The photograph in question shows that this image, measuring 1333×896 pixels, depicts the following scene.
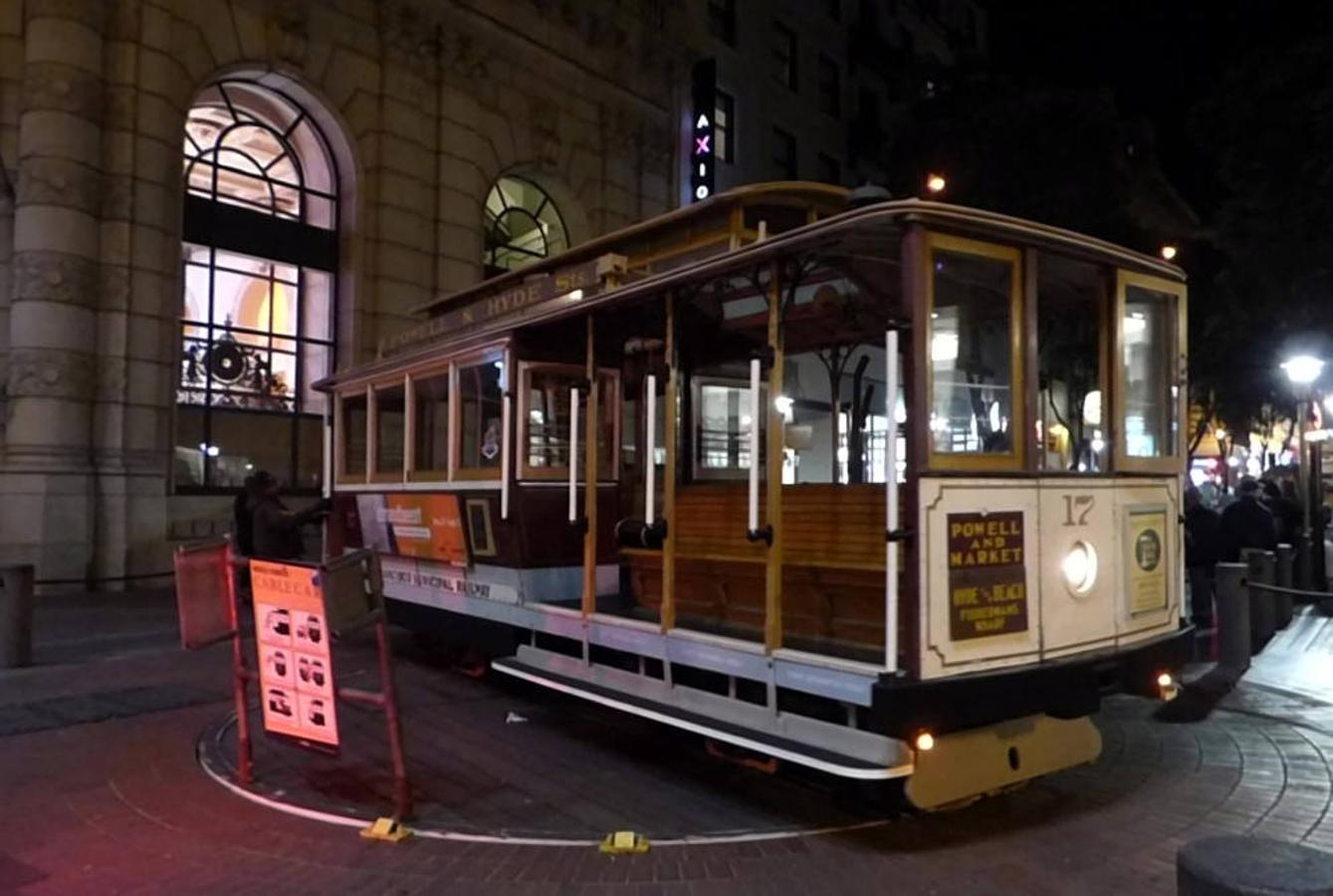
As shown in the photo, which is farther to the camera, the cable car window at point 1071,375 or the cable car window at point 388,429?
the cable car window at point 388,429

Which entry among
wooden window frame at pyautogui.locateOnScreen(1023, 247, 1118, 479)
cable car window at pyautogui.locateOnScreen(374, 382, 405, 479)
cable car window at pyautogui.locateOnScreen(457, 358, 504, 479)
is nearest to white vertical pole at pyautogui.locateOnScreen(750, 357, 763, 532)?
wooden window frame at pyautogui.locateOnScreen(1023, 247, 1118, 479)

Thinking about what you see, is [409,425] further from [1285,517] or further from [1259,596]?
[1285,517]

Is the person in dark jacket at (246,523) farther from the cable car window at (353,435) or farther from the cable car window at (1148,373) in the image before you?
the cable car window at (1148,373)

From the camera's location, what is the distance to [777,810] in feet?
18.4

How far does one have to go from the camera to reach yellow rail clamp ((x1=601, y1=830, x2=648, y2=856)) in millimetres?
4961

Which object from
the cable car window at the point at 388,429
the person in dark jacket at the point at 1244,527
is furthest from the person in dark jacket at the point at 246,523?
the person in dark jacket at the point at 1244,527

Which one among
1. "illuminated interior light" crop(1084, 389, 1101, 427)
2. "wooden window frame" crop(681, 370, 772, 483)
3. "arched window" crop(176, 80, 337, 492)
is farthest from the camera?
"arched window" crop(176, 80, 337, 492)

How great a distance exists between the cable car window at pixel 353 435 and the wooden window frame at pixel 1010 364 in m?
6.38

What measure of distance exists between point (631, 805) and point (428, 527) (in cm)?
374

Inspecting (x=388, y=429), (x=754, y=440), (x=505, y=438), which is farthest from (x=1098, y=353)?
(x=388, y=429)

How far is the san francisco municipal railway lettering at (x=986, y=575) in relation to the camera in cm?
493

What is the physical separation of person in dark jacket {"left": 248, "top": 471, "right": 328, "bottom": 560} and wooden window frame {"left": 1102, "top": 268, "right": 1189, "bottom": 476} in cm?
711

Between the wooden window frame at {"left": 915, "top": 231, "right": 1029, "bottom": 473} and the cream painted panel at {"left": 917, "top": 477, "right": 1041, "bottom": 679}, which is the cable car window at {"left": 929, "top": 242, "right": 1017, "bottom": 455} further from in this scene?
the cream painted panel at {"left": 917, "top": 477, "right": 1041, "bottom": 679}

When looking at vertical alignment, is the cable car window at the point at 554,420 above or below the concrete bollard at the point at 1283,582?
above
